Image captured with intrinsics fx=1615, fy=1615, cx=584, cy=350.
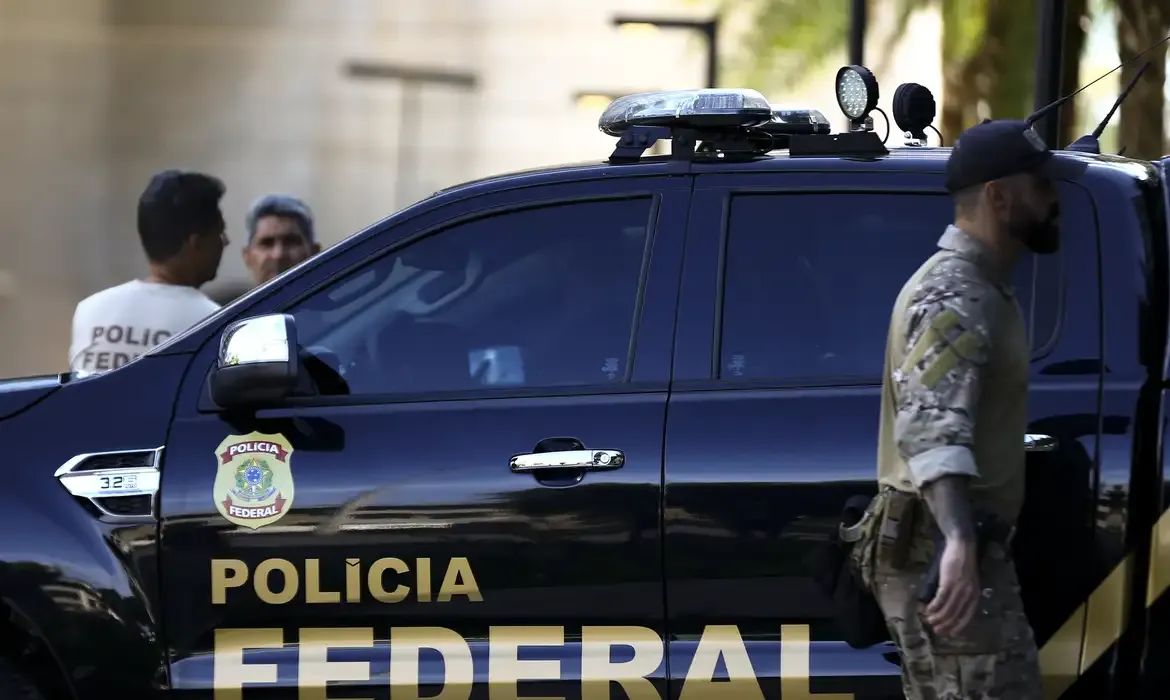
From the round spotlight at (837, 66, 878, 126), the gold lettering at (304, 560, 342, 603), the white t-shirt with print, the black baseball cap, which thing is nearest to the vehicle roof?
the round spotlight at (837, 66, 878, 126)

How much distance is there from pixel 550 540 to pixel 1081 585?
3.44 feet

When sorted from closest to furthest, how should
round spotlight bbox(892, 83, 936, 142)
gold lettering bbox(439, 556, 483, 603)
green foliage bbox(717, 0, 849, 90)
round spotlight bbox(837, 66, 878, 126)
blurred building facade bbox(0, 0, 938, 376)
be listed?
gold lettering bbox(439, 556, 483, 603) < round spotlight bbox(837, 66, 878, 126) < round spotlight bbox(892, 83, 936, 142) < blurred building facade bbox(0, 0, 938, 376) < green foliage bbox(717, 0, 849, 90)

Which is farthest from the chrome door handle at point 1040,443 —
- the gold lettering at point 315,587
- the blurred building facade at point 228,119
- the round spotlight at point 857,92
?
the blurred building facade at point 228,119

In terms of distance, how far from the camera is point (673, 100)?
11.6 ft

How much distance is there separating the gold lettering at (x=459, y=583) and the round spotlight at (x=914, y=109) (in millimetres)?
1502

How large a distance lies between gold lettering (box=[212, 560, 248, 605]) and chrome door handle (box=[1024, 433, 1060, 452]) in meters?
1.61

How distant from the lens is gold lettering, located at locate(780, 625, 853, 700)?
3199 mm

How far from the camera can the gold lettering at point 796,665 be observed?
126 inches

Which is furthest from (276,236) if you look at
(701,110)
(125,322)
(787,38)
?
(787,38)

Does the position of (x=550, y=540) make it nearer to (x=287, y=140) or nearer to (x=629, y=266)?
(x=629, y=266)

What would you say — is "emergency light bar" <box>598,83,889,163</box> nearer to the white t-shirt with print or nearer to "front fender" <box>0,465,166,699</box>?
"front fender" <box>0,465,166,699</box>

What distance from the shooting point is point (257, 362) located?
3.30 metres

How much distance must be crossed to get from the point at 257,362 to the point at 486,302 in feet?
1.68

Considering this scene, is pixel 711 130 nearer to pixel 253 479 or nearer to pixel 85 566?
pixel 253 479
